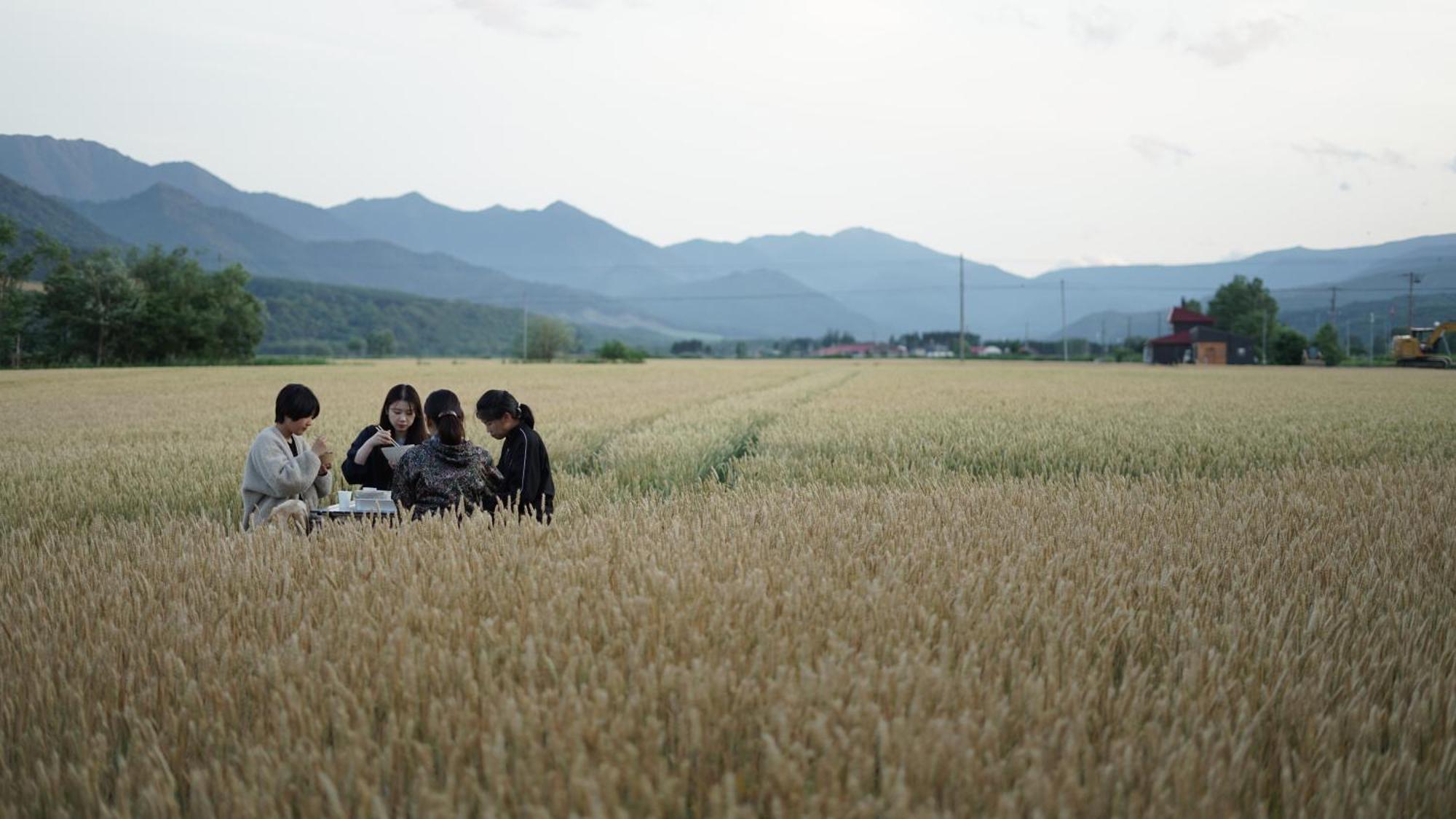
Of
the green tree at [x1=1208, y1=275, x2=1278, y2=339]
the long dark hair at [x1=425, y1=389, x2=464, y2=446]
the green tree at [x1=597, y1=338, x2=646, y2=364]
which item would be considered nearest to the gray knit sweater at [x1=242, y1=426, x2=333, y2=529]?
the long dark hair at [x1=425, y1=389, x2=464, y2=446]

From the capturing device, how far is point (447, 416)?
4762 millimetres

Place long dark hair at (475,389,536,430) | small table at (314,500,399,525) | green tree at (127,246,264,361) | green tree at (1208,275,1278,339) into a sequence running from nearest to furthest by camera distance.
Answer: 1. long dark hair at (475,389,536,430)
2. small table at (314,500,399,525)
3. green tree at (127,246,264,361)
4. green tree at (1208,275,1278,339)

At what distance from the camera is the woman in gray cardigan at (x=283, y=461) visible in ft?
16.3

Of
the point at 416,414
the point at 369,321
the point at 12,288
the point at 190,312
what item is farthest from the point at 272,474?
the point at 369,321

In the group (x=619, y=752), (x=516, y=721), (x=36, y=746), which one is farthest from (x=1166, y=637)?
(x=36, y=746)

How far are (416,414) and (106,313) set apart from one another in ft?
226

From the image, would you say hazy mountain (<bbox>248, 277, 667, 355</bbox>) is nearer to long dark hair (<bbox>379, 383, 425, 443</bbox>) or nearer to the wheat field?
long dark hair (<bbox>379, 383, 425, 443</bbox>)

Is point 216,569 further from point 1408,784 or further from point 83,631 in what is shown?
point 1408,784

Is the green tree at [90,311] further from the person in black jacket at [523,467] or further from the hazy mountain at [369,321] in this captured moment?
the hazy mountain at [369,321]

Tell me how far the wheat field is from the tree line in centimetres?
6564

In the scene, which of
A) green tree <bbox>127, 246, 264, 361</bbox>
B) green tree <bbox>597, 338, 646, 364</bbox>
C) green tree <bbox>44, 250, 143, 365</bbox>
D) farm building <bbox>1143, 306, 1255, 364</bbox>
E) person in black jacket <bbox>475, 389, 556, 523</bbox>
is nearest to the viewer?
person in black jacket <bbox>475, 389, 556, 523</bbox>

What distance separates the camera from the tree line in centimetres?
5919

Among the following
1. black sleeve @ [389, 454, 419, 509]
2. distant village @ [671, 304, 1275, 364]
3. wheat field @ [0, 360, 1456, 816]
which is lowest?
wheat field @ [0, 360, 1456, 816]

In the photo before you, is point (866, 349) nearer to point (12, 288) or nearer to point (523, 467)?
point (12, 288)
